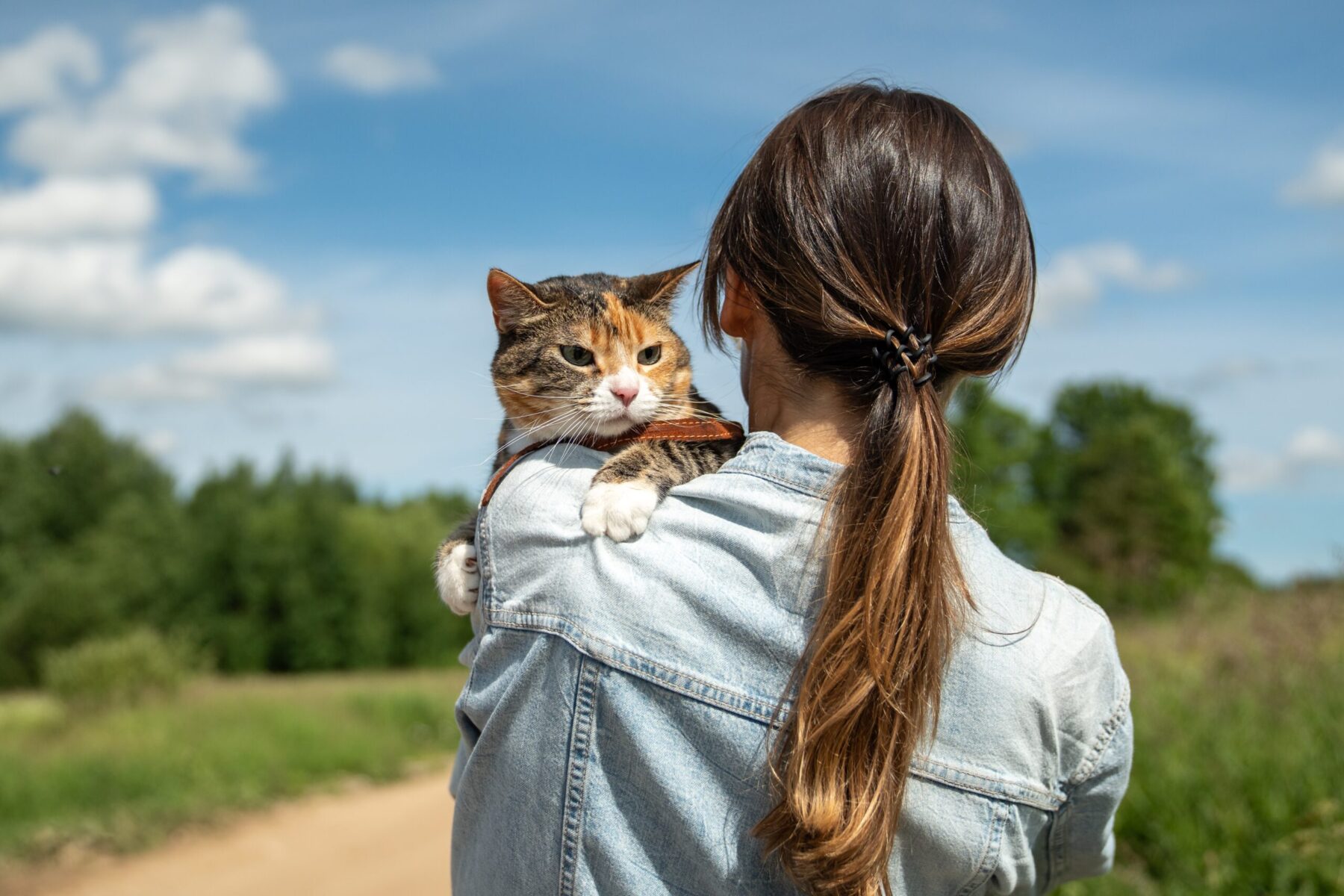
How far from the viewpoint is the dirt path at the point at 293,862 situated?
675 centimetres

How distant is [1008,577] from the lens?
166 cm

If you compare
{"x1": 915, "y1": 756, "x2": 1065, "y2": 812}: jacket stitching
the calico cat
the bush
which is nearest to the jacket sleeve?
{"x1": 915, "y1": 756, "x2": 1065, "y2": 812}: jacket stitching

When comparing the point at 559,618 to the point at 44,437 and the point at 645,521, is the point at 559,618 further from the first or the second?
the point at 44,437

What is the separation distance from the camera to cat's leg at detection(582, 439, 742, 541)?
64.9 inches

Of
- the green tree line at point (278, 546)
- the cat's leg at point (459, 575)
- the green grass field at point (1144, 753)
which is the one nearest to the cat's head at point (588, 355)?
the cat's leg at point (459, 575)

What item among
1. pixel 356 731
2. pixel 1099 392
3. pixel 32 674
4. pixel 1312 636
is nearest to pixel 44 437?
pixel 32 674

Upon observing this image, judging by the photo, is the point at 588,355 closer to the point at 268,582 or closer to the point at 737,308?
the point at 737,308

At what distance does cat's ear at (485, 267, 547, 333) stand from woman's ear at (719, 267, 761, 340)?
95cm

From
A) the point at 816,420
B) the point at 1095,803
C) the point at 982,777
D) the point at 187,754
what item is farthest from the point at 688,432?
the point at 187,754

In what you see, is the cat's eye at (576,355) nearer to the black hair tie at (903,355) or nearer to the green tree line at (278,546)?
the black hair tie at (903,355)

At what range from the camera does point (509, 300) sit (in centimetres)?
281

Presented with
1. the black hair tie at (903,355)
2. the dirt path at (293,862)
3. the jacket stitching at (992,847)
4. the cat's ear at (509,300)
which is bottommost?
the dirt path at (293,862)

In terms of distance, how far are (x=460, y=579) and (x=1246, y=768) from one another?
14.2 feet

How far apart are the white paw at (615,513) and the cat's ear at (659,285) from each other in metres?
1.18
